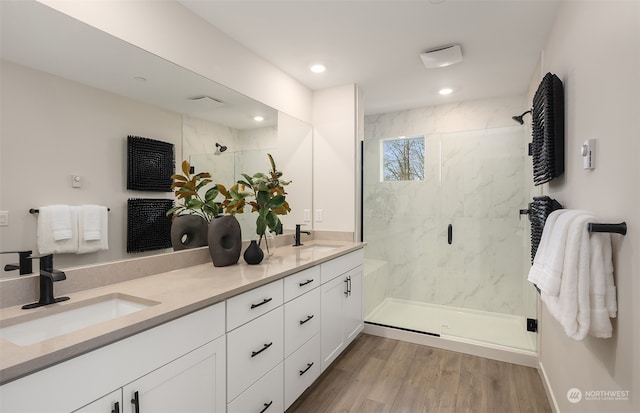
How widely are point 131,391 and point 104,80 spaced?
135 cm

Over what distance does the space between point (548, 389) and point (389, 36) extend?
261cm

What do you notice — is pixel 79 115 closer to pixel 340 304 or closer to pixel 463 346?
pixel 340 304

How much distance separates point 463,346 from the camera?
8.71ft

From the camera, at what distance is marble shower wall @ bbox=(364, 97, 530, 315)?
2.96 meters

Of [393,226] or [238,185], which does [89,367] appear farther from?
[393,226]

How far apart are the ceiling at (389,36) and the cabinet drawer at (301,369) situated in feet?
6.79

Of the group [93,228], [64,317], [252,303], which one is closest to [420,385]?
[252,303]

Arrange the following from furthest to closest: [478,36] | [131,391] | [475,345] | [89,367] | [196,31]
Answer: [475,345] → [478,36] → [196,31] → [131,391] → [89,367]

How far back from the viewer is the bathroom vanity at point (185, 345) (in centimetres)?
82

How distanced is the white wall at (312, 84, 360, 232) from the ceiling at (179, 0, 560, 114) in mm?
168

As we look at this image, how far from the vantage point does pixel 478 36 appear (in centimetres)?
213

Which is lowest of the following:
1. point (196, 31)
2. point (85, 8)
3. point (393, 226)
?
point (393, 226)

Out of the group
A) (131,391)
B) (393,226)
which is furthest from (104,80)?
(393,226)

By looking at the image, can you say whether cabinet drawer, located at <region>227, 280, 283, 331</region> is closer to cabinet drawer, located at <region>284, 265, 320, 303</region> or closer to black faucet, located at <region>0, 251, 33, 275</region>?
cabinet drawer, located at <region>284, 265, 320, 303</region>
